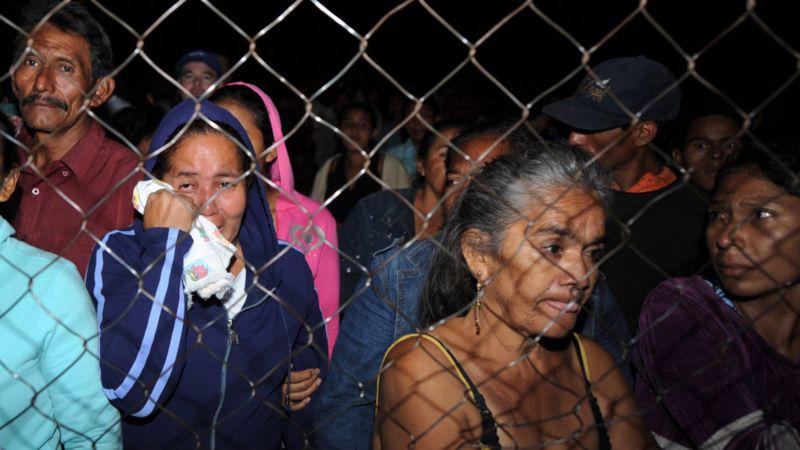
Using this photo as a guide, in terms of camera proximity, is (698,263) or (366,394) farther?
(698,263)

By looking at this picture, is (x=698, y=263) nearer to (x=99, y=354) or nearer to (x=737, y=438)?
(x=737, y=438)

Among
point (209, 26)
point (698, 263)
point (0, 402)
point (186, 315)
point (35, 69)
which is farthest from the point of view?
point (209, 26)

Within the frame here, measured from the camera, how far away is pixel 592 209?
1838mm

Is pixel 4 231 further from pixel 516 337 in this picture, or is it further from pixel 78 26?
pixel 516 337

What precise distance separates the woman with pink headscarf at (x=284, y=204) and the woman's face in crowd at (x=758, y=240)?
1423 mm

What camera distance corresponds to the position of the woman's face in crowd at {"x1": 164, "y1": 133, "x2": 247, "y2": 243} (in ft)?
6.52

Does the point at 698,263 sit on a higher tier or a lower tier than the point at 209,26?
lower

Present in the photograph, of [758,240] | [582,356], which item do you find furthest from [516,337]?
[758,240]

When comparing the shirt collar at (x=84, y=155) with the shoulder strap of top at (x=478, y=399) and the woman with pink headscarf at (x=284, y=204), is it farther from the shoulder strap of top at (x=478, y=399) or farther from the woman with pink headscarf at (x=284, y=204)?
the shoulder strap of top at (x=478, y=399)

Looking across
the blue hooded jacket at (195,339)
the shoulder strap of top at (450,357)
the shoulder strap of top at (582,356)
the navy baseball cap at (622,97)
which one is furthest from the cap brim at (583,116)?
the shoulder strap of top at (450,357)

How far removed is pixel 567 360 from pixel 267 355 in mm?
890

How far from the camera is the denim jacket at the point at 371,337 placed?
2.04 m

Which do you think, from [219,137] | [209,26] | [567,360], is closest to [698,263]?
[567,360]

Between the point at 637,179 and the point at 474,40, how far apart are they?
722cm
